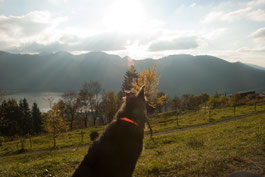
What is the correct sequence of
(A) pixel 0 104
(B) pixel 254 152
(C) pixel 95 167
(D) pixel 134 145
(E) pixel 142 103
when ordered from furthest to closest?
(A) pixel 0 104 < (B) pixel 254 152 < (E) pixel 142 103 < (D) pixel 134 145 < (C) pixel 95 167

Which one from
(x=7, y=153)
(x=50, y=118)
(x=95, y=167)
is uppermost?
(x=95, y=167)

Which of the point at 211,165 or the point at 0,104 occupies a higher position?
the point at 0,104

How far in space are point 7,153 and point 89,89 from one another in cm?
4756

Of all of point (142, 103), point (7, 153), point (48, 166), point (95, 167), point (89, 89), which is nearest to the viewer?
point (95, 167)

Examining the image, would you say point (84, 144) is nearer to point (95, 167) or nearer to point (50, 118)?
point (50, 118)

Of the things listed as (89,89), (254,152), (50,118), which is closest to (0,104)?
(50,118)

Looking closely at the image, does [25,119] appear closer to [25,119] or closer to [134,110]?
[25,119]

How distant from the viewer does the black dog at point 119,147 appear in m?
3.36

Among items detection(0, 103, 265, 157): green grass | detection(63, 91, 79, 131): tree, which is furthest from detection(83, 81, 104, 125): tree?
detection(0, 103, 265, 157): green grass

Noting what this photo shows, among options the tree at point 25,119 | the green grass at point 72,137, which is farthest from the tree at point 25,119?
the green grass at point 72,137

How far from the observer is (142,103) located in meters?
4.48

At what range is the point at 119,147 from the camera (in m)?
3.65

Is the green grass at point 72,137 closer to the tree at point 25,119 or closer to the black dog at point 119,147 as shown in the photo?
the black dog at point 119,147

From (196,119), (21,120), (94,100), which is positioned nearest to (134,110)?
(196,119)
